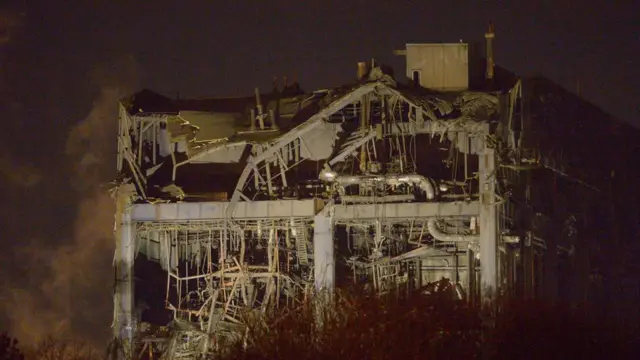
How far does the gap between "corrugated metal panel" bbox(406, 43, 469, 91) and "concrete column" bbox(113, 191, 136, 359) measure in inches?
490

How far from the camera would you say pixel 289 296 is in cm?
4256

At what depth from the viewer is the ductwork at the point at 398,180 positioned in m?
40.0

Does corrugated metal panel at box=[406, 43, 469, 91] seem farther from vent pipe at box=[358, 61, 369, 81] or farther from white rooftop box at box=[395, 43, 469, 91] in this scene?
vent pipe at box=[358, 61, 369, 81]

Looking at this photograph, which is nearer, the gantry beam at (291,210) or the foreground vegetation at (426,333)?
the foreground vegetation at (426,333)

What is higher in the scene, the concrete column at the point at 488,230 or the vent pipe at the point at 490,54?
the vent pipe at the point at 490,54

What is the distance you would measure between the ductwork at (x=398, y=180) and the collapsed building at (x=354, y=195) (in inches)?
2.3

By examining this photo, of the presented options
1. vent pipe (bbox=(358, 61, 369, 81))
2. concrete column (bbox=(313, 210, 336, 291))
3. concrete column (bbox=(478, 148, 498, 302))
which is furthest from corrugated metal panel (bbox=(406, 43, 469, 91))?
concrete column (bbox=(313, 210, 336, 291))

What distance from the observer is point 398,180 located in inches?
1581

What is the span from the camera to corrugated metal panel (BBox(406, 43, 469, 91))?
44500mm

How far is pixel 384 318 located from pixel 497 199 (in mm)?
5881

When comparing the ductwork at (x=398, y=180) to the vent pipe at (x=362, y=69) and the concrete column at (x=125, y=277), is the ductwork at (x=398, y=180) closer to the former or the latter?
the vent pipe at (x=362, y=69)

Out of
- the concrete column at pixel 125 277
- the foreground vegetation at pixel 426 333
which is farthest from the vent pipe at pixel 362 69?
the concrete column at pixel 125 277

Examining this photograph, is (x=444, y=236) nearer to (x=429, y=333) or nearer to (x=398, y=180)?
(x=398, y=180)

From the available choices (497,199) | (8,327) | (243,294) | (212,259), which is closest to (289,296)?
(243,294)
